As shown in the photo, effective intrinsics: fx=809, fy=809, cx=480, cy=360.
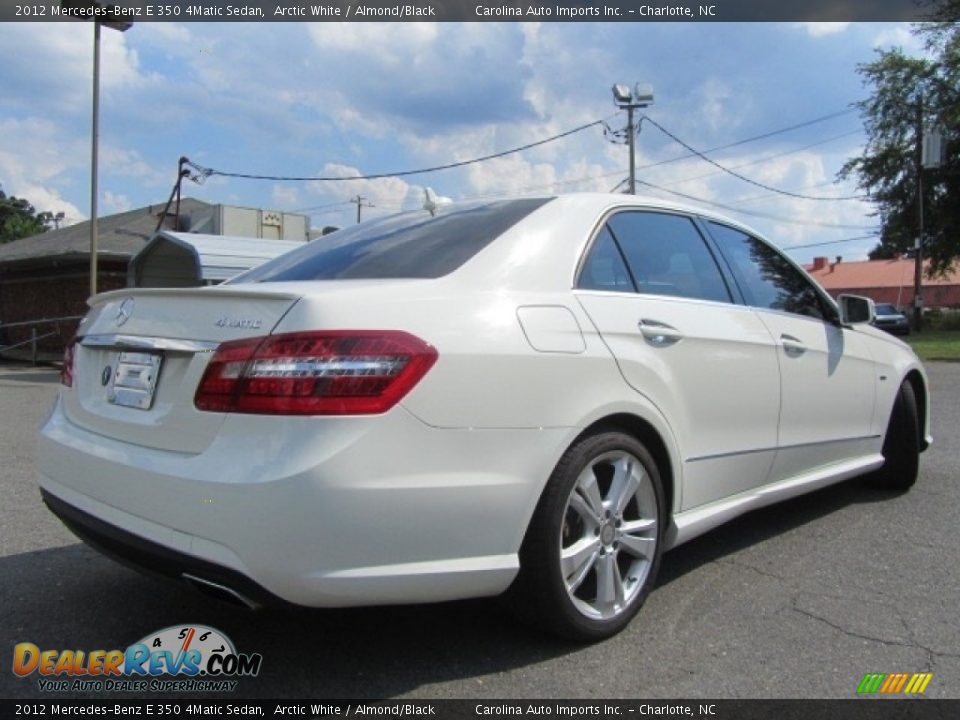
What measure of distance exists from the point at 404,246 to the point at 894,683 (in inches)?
88.5

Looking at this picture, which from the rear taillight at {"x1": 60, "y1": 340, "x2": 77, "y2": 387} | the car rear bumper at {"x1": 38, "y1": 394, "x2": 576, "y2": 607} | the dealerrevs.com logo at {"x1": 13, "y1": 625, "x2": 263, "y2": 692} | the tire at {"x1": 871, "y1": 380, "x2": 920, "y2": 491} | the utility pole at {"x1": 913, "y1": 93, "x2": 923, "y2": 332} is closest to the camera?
the car rear bumper at {"x1": 38, "y1": 394, "x2": 576, "y2": 607}

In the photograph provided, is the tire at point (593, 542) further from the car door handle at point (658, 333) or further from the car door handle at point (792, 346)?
→ the car door handle at point (792, 346)

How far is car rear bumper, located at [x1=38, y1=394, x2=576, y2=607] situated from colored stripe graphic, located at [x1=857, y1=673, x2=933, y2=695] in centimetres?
119

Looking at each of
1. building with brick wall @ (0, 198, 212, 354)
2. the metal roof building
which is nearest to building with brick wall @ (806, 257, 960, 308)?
building with brick wall @ (0, 198, 212, 354)

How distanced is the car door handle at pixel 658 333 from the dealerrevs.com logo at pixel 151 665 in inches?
70.0

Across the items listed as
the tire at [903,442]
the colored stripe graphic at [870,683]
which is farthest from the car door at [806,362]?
the colored stripe graphic at [870,683]

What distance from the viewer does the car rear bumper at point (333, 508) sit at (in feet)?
7.14

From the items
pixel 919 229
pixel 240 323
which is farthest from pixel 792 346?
pixel 919 229

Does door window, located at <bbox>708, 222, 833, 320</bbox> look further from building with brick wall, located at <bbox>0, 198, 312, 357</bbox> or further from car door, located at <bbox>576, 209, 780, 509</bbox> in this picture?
building with brick wall, located at <bbox>0, 198, 312, 357</bbox>

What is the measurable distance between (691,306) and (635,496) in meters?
0.88

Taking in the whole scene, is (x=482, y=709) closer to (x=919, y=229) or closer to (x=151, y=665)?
(x=151, y=665)

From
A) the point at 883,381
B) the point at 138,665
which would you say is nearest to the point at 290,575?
the point at 138,665

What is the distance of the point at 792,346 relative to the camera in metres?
3.87

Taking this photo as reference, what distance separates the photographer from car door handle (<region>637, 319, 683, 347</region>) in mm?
3039
